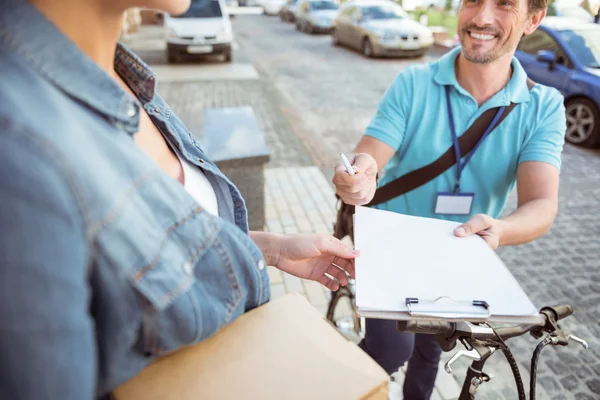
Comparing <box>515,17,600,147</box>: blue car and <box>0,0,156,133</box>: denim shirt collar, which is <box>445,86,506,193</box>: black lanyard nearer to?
<box>0,0,156,133</box>: denim shirt collar

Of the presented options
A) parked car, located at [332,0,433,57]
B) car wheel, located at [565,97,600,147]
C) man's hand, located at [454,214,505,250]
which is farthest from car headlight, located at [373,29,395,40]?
man's hand, located at [454,214,505,250]

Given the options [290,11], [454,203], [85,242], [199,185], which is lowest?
[290,11]

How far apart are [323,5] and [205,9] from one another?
27.7ft

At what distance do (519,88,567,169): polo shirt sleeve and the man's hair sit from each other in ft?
1.19

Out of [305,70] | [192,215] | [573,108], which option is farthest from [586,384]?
[305,70]

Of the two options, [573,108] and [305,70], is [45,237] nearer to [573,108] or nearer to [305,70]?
[573,108]

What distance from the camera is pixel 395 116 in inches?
78.2

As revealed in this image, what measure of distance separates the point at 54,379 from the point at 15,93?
0.37 m

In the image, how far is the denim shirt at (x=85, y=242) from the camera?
1.75 feet

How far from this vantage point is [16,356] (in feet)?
1.76

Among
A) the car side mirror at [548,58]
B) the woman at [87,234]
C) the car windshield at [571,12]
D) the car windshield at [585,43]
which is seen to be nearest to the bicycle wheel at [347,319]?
the woman at [87,234]

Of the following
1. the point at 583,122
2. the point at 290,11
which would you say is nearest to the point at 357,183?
the point at 583,122

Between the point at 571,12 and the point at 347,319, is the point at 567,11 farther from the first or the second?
the point at 347,319

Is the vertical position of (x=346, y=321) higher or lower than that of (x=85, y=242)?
lower
